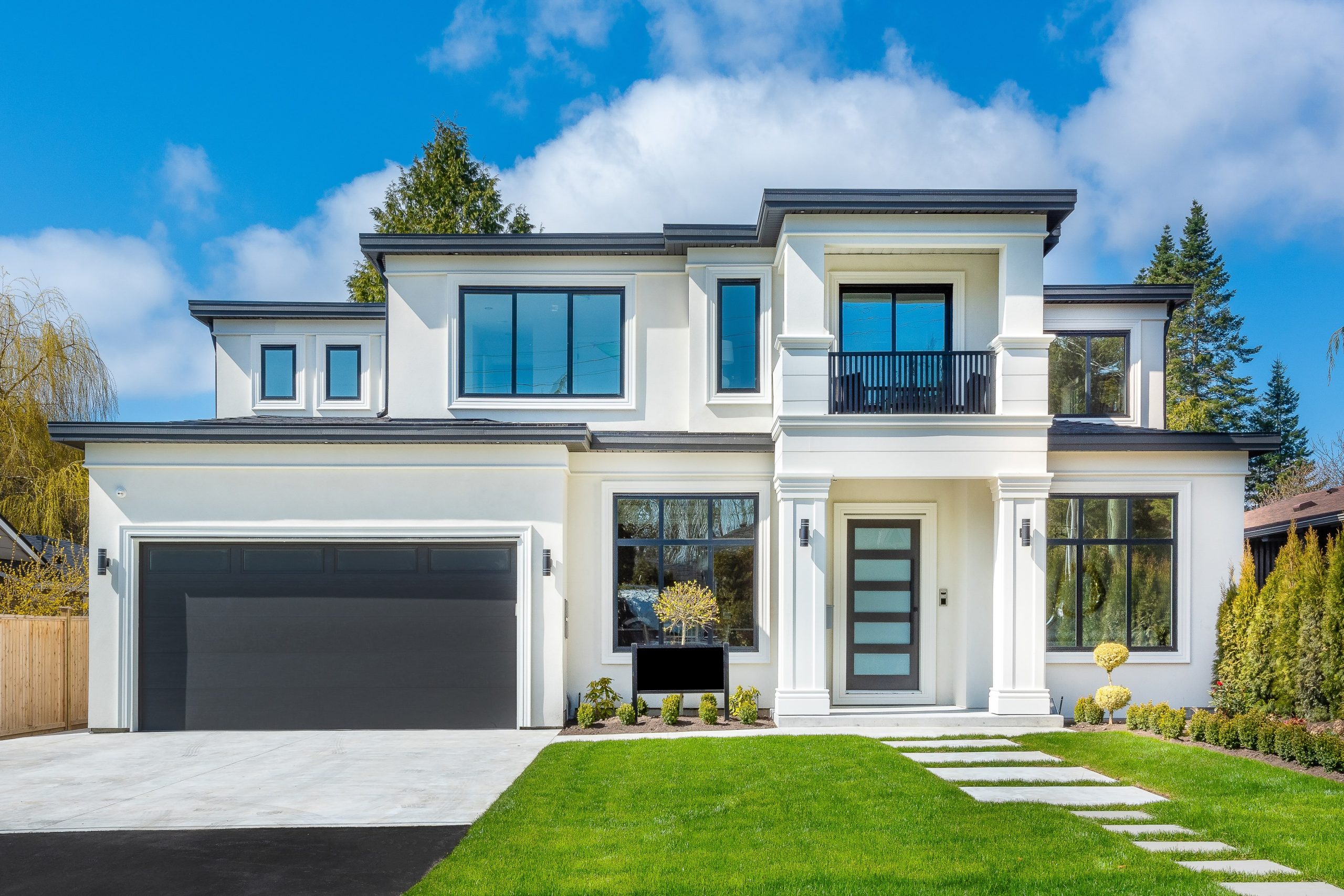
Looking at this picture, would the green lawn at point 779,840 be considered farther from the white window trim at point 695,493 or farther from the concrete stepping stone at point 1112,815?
the white window trim at point 695,493

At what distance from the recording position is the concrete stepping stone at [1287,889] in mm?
5188

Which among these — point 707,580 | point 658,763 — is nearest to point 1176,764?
point 658,763

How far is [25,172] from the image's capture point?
849 inches

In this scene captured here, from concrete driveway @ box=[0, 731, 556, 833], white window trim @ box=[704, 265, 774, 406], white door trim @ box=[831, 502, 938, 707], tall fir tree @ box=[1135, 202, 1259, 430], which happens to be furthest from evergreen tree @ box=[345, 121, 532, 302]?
tall fir tree @ box=[1135, 202, 1259, 430]

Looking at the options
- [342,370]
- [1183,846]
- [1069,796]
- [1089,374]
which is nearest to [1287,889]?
[1183,846]

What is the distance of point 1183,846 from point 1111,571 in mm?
7238

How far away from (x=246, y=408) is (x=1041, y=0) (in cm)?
1576

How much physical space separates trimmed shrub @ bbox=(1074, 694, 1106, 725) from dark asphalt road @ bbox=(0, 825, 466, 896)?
8.27 m

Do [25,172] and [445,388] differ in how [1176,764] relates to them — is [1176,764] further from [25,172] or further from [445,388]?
[25,172]

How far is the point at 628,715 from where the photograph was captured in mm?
11719

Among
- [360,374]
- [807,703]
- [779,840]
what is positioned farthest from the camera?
[360,374]

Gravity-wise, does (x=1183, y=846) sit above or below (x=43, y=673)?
above

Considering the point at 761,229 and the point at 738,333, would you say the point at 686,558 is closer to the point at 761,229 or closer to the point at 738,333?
the point at 738,333

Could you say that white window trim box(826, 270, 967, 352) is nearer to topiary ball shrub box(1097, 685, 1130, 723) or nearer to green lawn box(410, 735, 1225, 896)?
topiary ball shrub box(1097, 685, 1130, 723)
